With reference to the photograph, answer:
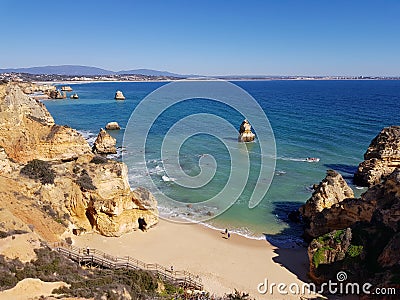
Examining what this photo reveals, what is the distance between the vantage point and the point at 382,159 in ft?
104

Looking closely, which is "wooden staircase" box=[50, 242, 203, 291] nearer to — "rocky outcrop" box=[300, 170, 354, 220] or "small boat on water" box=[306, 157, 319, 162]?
"rocky outcrop" box=[300, 170, 354, 220]

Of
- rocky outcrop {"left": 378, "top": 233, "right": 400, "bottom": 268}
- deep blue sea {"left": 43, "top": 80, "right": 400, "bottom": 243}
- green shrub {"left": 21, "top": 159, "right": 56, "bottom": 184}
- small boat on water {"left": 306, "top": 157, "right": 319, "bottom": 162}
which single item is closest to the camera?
rocky outcrop {"left": 378, "top": 233, "right": 400, "bottom": 268}

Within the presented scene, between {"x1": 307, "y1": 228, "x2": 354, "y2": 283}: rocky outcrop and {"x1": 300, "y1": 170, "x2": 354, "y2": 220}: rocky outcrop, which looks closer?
{"x1": 307, "y1": 228, "x2": 354, "y2": 283}: rocky outcrop

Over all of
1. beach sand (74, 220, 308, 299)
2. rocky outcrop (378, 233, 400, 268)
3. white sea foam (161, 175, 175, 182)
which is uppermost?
rocky outcrop (378, 233, 400, 268)

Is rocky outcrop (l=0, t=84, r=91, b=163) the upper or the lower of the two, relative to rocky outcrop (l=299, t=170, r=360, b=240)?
upper

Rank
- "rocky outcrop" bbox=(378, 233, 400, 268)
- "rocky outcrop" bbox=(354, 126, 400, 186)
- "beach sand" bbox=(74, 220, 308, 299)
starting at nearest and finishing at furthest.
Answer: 1. "rocky outcrop" bbox=(378, 233, 400, 268)
2. "beach sand" bbox=(74, 220, 308, 299)
3. "rocky outcrop" bbox=(354, 126, 400, 186)

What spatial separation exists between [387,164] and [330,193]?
40.1ft

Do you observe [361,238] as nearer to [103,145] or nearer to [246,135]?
[103,145]

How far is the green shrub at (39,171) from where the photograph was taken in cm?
2058

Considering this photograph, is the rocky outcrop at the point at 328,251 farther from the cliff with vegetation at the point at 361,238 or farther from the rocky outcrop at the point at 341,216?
the rocky outcrop at the point at 341,216

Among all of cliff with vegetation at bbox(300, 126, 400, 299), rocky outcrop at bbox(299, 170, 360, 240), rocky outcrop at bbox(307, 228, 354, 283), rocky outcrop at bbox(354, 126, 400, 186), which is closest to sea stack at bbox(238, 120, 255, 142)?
rocky outcrop at bbox(354, 126, 400, 186)

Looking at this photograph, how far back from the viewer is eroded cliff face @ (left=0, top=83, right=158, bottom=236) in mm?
20266

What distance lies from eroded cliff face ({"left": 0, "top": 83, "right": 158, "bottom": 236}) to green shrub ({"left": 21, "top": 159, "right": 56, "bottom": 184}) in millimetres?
214

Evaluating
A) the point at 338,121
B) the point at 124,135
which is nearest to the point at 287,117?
the point at 338,121
